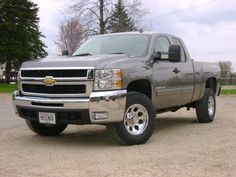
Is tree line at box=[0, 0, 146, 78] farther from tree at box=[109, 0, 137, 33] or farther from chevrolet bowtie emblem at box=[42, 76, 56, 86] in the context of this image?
chevrolet bowtie emblem at box=[42, 76, 56, 86]

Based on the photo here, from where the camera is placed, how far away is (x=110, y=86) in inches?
293

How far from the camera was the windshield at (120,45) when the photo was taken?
879 centimetres

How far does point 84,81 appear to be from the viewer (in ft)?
24.3

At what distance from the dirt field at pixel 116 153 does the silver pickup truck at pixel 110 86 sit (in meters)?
0.42

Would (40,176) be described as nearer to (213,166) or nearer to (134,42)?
(213,166)

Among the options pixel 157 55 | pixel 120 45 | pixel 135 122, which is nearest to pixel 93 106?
pixel 135 122

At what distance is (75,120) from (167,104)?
236 cm

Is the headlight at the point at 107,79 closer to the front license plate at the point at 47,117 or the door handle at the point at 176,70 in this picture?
the front license plate at the point at 47,117

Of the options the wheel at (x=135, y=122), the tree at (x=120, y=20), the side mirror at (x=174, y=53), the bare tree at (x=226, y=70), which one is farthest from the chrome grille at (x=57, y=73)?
the bare tree at (x=226, y=70)

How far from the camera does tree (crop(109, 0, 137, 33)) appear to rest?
39750mm

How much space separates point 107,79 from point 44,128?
2168mm

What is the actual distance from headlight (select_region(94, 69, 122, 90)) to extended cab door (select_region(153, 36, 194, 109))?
1197mm

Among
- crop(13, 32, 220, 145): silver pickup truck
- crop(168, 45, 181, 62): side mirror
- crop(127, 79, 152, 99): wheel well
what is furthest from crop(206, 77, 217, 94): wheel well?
crop(127, 79, 152, 99): wheel well

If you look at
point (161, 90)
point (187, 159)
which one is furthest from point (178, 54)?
point (187, 159)
